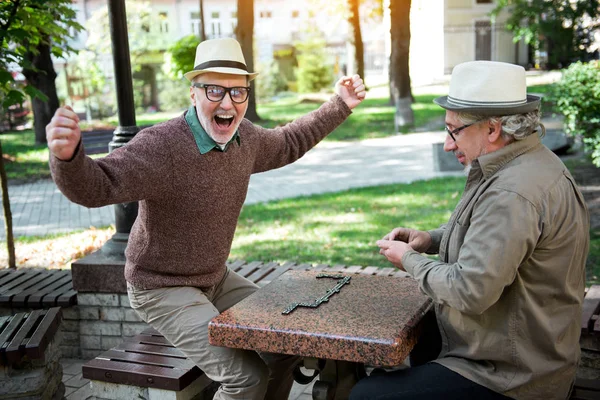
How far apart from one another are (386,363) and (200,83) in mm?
1614

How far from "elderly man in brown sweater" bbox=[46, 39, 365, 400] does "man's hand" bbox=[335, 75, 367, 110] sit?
→ 0.59 metres

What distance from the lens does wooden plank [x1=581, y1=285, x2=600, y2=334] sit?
339cm

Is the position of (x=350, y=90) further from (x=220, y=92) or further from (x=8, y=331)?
(x=8, y=331)

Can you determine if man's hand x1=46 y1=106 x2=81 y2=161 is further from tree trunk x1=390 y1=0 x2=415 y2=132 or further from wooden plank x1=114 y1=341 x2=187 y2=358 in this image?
tree trunk x1=390 y1=0 x2=415 y2=132

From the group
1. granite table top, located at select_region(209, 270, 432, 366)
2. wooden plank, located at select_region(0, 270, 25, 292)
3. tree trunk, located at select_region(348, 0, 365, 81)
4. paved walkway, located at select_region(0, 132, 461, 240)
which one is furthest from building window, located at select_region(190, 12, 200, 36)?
granite table top, located at select_region(209, 270, 432, 366)

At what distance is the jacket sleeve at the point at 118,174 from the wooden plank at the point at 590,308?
2115 millimetres

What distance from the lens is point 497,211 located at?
2434 mm

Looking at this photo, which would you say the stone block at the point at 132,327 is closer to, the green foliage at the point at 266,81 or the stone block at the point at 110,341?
the stone block at the point at 110,341

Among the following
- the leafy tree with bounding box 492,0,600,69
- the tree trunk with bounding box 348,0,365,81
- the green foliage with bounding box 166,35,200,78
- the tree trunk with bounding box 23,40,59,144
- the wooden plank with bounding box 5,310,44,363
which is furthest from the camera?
the tree trunk with bounding box 348,0,365,81

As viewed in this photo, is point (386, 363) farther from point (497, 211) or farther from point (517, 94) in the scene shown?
point (517, 94)

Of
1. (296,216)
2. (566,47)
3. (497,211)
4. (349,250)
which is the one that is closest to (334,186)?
(296,216)

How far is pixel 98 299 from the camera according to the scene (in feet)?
15.4

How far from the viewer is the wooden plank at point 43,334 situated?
11.9 ft

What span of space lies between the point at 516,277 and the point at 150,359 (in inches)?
72.5
